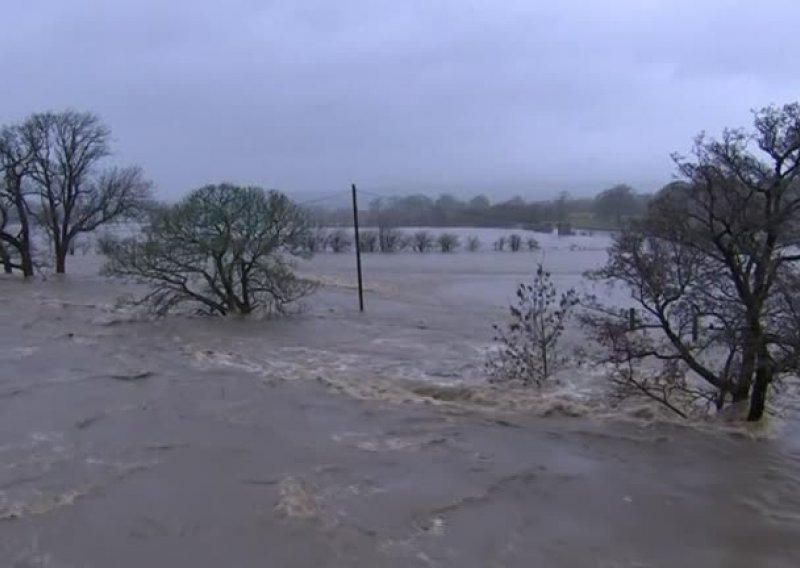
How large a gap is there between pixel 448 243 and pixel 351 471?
63.8 meters

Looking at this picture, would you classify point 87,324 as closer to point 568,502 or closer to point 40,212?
point 568,502

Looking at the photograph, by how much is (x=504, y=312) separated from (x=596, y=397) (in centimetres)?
1588

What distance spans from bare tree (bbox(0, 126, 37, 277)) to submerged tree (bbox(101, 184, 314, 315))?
19.6m

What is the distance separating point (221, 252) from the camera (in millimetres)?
27312

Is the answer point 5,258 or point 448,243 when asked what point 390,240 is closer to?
point 448,243

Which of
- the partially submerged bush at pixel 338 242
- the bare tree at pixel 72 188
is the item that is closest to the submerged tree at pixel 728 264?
the bare tree at pixel 72 188

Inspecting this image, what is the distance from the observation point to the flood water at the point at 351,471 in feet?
24.8

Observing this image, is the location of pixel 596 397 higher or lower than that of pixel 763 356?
lower

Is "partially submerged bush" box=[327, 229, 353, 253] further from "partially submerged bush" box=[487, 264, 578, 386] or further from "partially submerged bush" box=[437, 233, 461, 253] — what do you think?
"partially submerged bush" box=[487, 264, 578, 386]

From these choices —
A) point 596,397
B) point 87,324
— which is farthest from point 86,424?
point 87,324

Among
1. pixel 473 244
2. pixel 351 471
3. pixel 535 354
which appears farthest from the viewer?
pixel 473 244

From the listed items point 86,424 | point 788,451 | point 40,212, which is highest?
point 40,212

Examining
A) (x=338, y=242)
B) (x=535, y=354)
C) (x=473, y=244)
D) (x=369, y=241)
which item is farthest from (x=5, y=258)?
(x=473, y=244)

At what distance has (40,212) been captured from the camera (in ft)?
160
